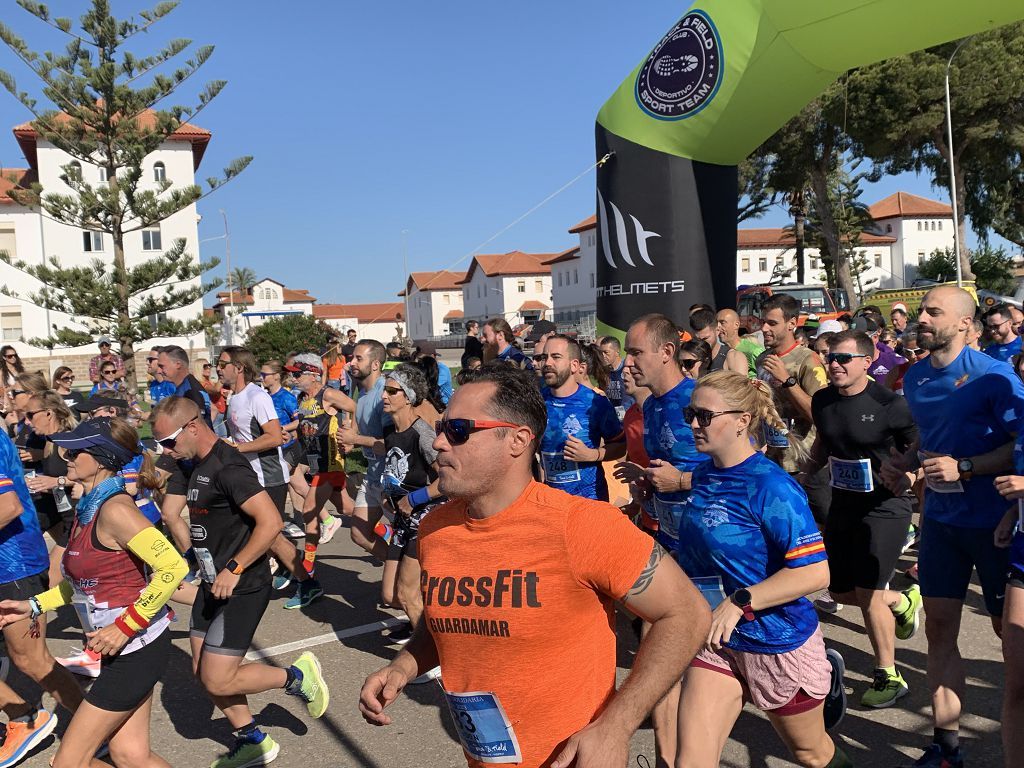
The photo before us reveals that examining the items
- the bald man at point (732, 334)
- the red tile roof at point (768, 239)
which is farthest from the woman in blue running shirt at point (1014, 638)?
the red tile roof at point (768, 239)

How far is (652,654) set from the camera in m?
1.85

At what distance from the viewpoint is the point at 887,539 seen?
180 inches

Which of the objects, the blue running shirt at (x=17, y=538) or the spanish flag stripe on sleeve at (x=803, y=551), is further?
the blue running shirt at (x=17, y=538)

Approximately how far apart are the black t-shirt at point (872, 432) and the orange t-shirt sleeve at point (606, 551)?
3.07m

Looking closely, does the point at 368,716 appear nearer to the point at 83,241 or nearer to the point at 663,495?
the point at 663,495

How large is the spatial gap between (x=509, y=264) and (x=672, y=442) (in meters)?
108

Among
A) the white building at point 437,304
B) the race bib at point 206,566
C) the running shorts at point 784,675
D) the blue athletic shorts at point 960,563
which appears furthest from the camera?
the white building at point 437,304

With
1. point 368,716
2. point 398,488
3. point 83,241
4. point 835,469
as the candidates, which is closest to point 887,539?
point 835,469

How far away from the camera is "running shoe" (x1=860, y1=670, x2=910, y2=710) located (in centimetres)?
435

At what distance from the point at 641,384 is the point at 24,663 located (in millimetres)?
3454

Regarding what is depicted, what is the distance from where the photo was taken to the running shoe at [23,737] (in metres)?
4.18

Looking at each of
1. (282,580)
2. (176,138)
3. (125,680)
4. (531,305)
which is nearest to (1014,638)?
(125,680)

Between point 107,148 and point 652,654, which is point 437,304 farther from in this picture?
point 652,654

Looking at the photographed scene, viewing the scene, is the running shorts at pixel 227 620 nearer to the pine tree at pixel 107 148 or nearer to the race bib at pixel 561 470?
Result: the race bib at pixel 561 470
